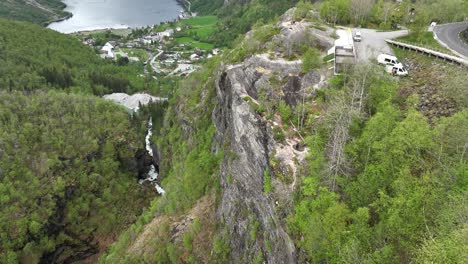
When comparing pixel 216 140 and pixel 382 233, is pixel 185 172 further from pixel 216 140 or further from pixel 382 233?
pixel 382 233

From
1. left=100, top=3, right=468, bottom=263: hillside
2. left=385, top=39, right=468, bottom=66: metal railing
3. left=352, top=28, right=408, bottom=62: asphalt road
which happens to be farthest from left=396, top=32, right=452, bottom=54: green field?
left=100, top=3, right=468, bottom=263: hillside

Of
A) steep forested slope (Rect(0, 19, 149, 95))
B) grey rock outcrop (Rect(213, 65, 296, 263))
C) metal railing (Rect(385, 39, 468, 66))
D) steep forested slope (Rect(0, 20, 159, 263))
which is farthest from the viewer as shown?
steep forested slope (Rect(0, 19, 149, 95))

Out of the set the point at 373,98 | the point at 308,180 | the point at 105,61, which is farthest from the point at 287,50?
the point at 105,61

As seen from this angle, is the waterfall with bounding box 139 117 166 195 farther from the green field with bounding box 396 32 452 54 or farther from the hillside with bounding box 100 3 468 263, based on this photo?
the green field with bounding box 396 32 452 54

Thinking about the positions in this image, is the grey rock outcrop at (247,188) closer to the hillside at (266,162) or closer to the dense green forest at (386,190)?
the hillside at (266,162)

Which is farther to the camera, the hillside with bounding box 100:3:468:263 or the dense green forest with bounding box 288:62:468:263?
the hillside with bounding box 100:3:468:263

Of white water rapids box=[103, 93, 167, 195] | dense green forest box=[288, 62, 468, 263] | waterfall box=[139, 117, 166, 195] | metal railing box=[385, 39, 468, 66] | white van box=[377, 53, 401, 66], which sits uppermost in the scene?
metal railing box=[385, 39, 468, 66]

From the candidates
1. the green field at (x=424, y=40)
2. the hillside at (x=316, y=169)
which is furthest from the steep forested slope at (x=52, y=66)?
the green field at (x=424, y=40)
